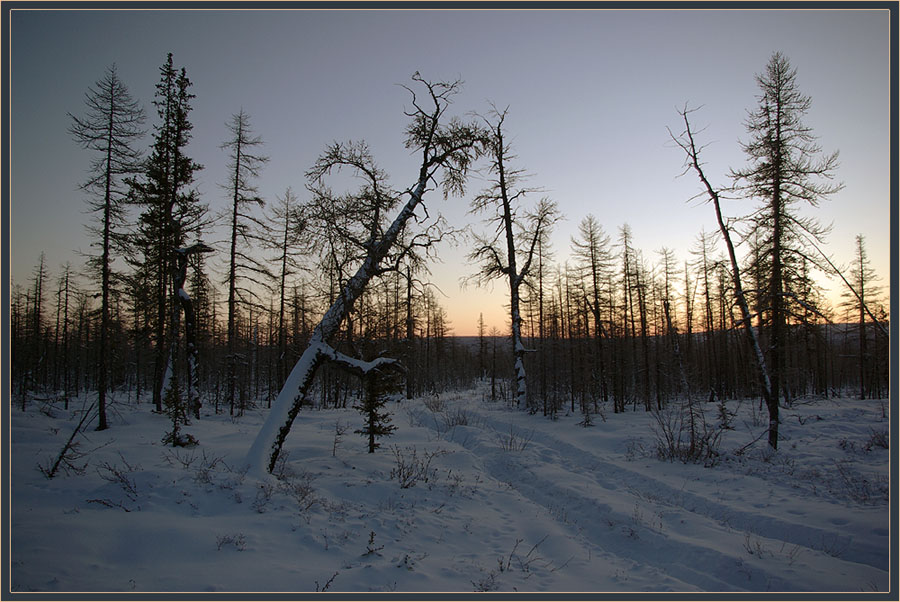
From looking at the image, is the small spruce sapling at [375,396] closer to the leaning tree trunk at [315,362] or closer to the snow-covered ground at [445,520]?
the snow-covered ground at [445,520]

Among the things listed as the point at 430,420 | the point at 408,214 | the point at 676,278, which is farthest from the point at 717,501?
the point at 676,278

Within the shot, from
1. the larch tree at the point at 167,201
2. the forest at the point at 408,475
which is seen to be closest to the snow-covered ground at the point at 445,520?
the forest at the point at 408,475

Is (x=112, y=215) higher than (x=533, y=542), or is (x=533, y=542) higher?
(x=112, y=215)

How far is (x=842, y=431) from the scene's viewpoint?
1164cm

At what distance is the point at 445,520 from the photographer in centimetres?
612

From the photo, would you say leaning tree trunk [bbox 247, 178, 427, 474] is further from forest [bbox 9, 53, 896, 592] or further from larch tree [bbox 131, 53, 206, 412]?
larch tree [bbox 131, 53, 206, 412]

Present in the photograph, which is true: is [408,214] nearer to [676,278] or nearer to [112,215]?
[112,215]

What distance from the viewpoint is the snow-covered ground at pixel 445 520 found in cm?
416

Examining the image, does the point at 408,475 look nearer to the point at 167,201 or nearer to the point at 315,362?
the point at 315,362

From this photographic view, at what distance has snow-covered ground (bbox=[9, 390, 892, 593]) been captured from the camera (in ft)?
13.6

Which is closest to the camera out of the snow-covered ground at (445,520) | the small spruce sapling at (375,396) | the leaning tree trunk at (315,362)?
the snow-covered ground at (445,520)

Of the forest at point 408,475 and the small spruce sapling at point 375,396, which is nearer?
the forest at point 408,475

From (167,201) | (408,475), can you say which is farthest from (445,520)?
(167,201)

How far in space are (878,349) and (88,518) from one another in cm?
4017
